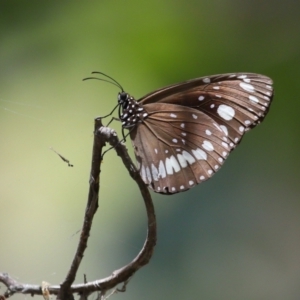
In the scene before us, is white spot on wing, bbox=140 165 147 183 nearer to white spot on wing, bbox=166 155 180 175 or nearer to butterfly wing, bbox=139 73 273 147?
white spot on wing, bbox=166 155 180 175

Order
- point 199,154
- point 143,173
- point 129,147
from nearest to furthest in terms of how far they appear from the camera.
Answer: point 143,173
point 199,154
point 129,147

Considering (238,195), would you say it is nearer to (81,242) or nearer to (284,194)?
(284,194)

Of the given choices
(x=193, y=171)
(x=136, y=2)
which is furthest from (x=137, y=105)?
(x=136, y=2)

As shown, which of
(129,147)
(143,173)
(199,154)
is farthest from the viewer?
(129,147)

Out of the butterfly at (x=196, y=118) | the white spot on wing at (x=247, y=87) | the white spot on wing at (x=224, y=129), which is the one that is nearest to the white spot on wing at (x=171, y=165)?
the butterfly at (x=196, y=118)

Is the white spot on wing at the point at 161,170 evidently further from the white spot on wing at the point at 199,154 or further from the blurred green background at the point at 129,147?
the blurred green background at the point at 129,147

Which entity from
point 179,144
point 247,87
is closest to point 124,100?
point 179,144

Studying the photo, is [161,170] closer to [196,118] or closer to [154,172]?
[154,172]

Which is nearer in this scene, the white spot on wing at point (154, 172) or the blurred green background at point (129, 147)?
the white spot on wing at point (154, 172)
